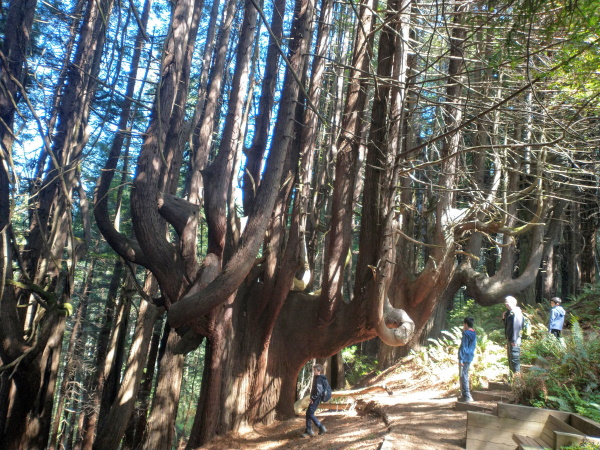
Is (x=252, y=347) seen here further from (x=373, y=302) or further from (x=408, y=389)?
(x=408, y=389)

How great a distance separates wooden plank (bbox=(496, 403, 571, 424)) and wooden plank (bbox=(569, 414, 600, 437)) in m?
0.20

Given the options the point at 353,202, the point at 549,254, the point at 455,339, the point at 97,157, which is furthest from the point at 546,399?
the point at 97,157

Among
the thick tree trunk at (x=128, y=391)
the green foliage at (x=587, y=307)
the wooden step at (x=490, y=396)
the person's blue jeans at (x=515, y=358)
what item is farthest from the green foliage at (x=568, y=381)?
the thick tree trunk at (x=128, y=391)

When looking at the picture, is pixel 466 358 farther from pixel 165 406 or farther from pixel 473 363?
pixel 165 406

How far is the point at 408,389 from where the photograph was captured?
12094 millimetres

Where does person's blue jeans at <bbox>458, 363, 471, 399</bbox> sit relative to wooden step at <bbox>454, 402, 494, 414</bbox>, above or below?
above

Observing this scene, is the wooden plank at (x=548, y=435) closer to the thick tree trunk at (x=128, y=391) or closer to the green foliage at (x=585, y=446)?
the green foliage at (x=585, y=446)

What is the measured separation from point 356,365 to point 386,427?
945cm

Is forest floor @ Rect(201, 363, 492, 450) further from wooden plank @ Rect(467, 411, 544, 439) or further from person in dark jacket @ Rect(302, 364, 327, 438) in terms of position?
wooden plank @ Rect(467, 411, 544, 439)

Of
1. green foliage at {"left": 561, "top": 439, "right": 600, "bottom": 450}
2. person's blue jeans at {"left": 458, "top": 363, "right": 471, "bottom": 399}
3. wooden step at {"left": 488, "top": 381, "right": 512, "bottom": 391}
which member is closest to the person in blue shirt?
person's blue jeans at {"left": 458, "top": 363, "right": 471, "bottom": 399}

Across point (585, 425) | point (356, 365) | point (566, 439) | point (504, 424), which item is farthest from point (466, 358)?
point (356, 365)

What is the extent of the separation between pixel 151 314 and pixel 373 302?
6475 mm

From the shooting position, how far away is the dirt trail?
671cm

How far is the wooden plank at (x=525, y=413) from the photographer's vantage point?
5.71 meters
